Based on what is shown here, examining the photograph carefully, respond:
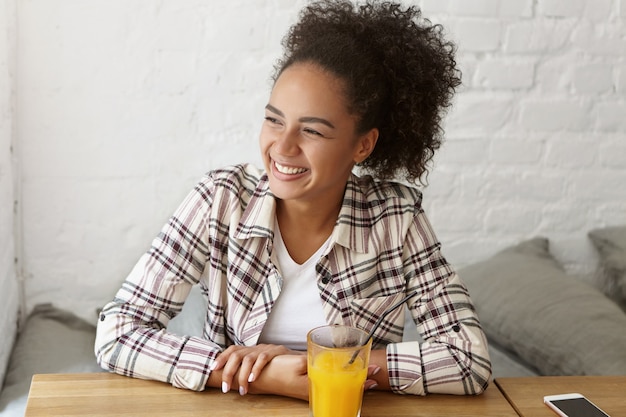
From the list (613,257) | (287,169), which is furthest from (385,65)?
(613,257)

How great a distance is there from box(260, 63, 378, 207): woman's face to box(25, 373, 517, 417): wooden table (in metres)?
0.37

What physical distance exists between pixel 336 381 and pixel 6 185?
1.26 m

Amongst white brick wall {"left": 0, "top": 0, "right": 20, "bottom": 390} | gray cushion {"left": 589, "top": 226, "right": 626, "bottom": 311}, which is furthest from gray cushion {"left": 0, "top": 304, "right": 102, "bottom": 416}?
gray cushion {"left": 589, "top": 226, "right": 626, "bottom": 311}

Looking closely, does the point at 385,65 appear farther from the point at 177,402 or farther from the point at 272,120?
the point at 177,402

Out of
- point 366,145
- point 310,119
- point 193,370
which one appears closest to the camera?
point 193,370

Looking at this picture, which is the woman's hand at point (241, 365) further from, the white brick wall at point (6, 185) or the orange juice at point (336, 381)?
the white brick wall at point (6, 185)

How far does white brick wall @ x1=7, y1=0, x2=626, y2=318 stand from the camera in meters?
2.05

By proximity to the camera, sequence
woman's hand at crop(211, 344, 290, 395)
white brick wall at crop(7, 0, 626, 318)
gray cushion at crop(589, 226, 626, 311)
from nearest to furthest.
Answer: woman's hand at crop(211, 344, 290, 395) < white brick wall at crop(7, 0, 626, 318) < gray cushion at crop(589, 226, 626, 311)

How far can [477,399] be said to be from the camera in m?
1.19

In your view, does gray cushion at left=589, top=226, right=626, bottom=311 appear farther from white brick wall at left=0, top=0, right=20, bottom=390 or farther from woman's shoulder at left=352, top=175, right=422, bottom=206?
white brick wall at left=0, top=0, right=20, bottom=390

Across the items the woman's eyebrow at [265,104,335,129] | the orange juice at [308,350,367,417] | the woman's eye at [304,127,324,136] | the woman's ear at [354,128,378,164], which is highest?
the woman's eyebrow at [265,104,335,129]

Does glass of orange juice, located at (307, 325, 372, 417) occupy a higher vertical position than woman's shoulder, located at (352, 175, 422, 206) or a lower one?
lower

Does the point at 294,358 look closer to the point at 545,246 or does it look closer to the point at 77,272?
the point at 77,272

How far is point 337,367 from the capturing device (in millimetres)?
1035
